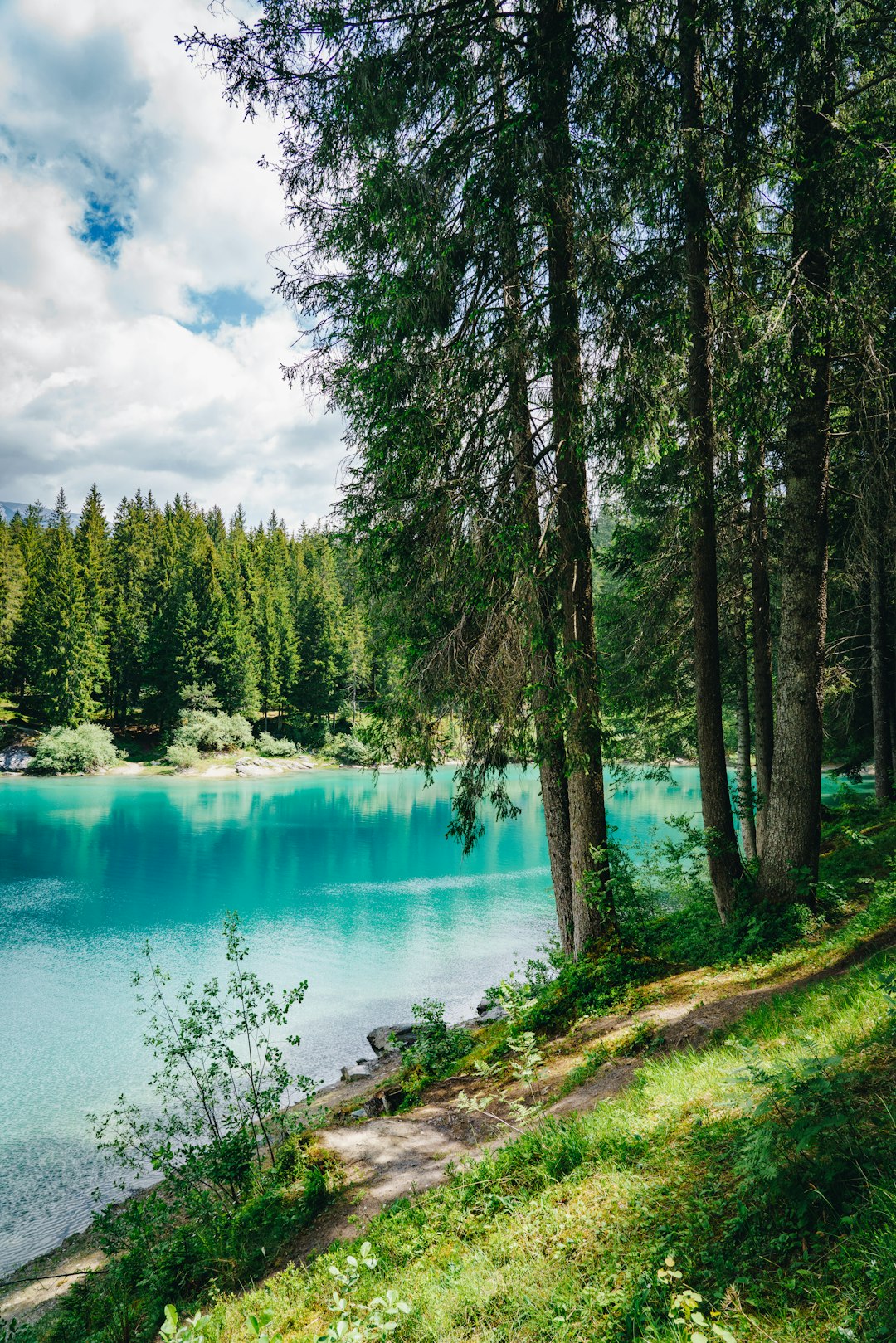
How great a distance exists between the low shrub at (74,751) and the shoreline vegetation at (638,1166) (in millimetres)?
43674

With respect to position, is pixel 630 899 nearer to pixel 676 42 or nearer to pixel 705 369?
pixel 705 369

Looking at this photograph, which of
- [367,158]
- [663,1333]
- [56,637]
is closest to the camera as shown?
[663,1333]

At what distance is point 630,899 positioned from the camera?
289 inches

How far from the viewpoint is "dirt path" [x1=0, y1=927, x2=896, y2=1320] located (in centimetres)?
488

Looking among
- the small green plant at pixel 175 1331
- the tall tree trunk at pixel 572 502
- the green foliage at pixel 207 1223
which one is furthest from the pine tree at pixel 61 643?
the small green plant at pixel 175 1331

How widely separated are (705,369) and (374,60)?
4098 mm

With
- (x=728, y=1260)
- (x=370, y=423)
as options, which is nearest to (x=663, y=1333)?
(x=728, y=1260)

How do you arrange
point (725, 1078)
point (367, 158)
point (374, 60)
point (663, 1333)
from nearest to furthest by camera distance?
1. point (663, 1333)
2. point (725, 1078)
3. point (374, 60)
4. point (367, 158)

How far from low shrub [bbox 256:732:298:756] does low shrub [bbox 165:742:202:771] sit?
221 inches

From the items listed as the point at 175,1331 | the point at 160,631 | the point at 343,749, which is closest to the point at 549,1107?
the point at 175,1331

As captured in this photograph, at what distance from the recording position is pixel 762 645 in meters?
10.4

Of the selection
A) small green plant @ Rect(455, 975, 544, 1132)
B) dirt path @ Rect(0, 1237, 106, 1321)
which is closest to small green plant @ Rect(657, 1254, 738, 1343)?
small green plant @ Rect(455, 975, 544, 1132)

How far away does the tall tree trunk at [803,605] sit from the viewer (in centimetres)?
632

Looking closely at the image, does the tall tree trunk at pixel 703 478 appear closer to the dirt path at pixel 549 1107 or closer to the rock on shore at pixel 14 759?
the dirt path at pixel 549 1107
